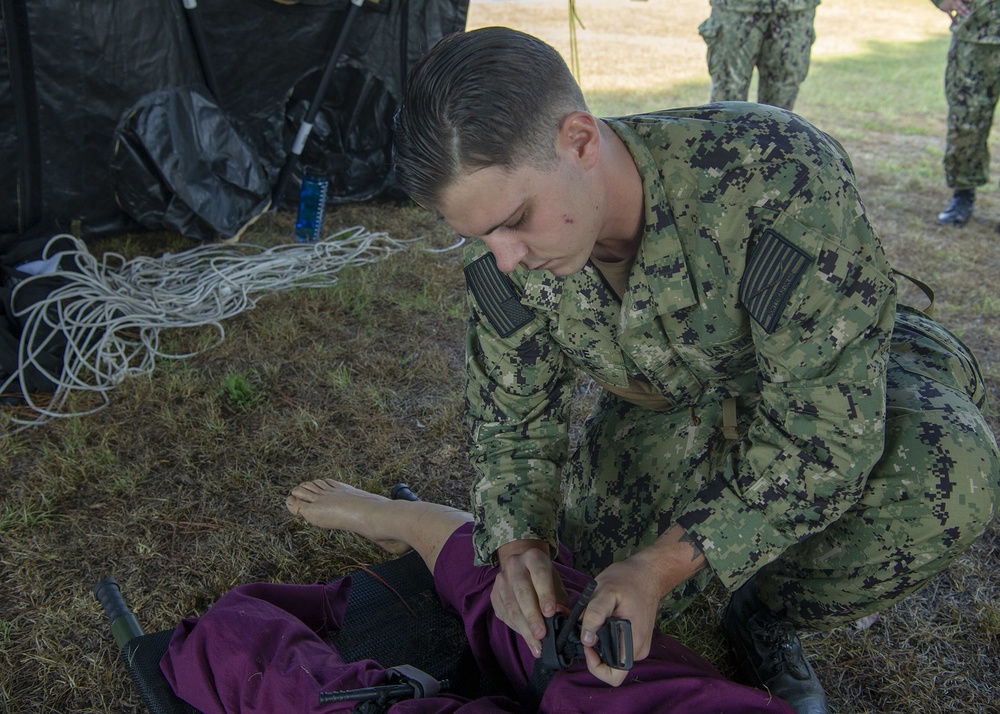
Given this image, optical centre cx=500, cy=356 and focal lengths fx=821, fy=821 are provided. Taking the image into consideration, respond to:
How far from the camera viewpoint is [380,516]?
1931mm

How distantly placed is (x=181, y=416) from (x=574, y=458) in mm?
1245

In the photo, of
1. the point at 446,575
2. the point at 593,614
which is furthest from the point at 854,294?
the point at 446,575

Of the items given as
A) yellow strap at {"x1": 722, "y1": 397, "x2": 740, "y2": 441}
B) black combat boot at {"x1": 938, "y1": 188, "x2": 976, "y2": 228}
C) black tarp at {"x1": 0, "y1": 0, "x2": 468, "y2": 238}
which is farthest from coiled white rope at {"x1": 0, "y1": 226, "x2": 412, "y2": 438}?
black combat boot at {"x1": 938, "y1": 188, "x2": 976, "y2": 228}

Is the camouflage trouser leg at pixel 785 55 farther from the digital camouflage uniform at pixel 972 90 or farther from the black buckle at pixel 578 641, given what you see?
the black buckle at pixel 578 641

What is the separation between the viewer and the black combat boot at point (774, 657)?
155 cm

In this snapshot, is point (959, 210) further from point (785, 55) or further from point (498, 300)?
point (498, 300)

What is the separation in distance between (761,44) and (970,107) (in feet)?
3.63

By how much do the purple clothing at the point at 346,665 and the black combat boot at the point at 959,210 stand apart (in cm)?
365

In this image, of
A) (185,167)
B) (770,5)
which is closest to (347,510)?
(185,167)

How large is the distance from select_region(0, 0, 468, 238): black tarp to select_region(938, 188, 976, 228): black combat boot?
8.93 ft

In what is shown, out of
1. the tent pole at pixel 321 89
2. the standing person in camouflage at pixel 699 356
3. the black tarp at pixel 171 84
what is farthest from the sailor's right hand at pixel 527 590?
the tent pole at pixel 321 89

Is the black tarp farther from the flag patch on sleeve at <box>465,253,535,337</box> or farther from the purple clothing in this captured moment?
the flag patch on sleeve at <box>465,253,535,337</box>

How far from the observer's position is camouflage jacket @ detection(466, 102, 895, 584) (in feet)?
4.13

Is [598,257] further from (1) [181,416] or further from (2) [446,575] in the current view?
(1) [181,416]
